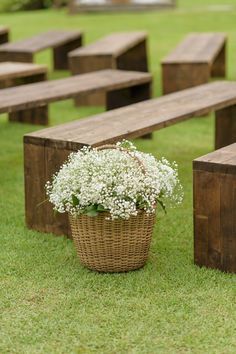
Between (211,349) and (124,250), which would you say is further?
(124,250)

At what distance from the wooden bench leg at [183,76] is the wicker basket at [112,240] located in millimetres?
4116

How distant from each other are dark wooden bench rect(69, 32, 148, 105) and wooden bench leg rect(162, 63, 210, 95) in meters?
0.57

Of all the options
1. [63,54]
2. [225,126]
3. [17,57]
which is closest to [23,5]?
[63,54]

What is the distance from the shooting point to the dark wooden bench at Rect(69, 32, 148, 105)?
8180 millimetres

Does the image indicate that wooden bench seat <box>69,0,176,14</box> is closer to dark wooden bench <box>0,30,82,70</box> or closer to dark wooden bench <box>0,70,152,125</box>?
dark wooden bench <box>0,30,82,70</box>

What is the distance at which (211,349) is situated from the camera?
3012 millimetres

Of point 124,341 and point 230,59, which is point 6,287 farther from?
point 230,59

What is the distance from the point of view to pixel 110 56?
26.6 ft

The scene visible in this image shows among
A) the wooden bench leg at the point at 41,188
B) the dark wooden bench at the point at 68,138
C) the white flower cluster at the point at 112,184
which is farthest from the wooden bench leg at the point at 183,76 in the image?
the white flower cluster at the point at 112,184

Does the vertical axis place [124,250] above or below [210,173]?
below

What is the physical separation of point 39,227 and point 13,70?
294 cm

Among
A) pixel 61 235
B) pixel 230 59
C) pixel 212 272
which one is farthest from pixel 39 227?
pixel 230 59

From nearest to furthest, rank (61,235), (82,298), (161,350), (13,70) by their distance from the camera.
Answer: (161,350) → (82,298) → (61,235) → (13,70)

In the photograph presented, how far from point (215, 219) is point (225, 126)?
8.51 ft
